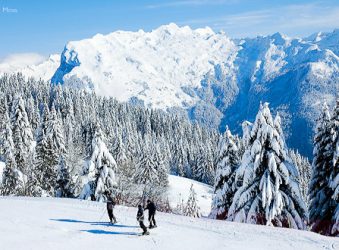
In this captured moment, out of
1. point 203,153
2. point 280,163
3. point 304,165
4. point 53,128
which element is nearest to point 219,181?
→ point 280,163

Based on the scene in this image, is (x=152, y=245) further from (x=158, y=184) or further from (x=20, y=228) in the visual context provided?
(x=158, y=184)

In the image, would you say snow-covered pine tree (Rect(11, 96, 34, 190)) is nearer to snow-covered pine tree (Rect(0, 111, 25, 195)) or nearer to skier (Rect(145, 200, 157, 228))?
snow-covered pine tree (Rect(0, 111, 25, 195))

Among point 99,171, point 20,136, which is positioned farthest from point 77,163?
point 99,171

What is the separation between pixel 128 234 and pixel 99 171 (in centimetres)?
2098

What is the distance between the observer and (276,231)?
2700 centimetres

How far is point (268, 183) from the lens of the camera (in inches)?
1234

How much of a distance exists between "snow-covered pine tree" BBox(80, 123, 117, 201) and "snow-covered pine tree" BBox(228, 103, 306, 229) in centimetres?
1714

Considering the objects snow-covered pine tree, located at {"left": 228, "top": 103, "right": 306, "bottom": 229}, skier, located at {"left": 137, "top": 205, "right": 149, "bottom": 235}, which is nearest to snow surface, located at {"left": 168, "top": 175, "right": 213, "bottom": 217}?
snow-covered pine tree, located at {"left": 228, "top": 103, "right": 306, "bottom": 229}

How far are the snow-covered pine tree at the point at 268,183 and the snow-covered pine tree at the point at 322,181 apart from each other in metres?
4.08

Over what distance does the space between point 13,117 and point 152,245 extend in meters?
58.0

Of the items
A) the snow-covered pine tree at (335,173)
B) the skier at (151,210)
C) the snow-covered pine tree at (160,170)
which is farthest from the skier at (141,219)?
the snow-covered pine tree at (160,170)

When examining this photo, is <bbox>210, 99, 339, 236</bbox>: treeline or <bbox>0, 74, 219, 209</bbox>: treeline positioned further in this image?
<bbox>0, 74, 219, 209</bbox>: treeline

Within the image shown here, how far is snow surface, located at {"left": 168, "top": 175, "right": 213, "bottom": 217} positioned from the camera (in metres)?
89.2

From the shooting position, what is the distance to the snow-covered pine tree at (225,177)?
38875 mm
